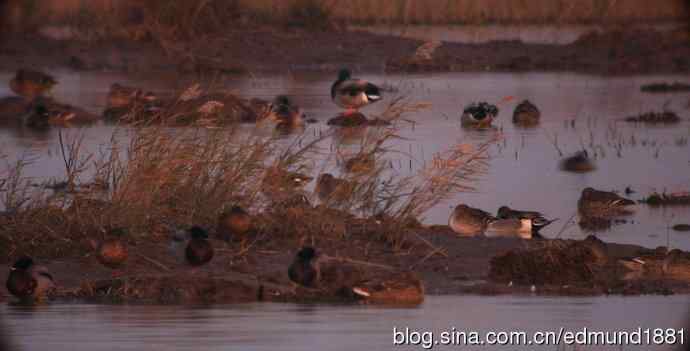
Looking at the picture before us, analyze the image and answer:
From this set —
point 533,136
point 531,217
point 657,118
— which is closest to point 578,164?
point 533,136

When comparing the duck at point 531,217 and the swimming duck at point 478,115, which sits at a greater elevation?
the swimming duck at point 478,115

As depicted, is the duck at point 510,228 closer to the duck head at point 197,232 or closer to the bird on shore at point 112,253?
the duck head at point 197,232

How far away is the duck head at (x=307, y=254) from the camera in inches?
388

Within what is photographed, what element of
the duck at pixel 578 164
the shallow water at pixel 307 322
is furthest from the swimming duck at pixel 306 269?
the duck at pixel 578 164

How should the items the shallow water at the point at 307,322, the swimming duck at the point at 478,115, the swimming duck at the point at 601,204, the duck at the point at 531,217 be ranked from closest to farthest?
the shallow water at the point at 307,322 < the duck at the point at 531,217 < the swimming duck at the point at 601,204 < the swimming duck at the point at 478,115

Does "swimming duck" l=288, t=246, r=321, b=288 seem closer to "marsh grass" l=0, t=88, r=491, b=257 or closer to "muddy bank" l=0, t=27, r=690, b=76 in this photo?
"marsh grass" l=0, t=88, r=491, b=257

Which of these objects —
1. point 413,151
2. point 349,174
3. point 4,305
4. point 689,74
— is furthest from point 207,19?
point 4,305

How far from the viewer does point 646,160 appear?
17.5 m

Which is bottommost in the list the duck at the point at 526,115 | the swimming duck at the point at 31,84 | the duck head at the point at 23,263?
the duck head at the point at 23,263

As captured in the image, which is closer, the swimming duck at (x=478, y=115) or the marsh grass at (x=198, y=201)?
the marsh grass at (x=198, y=201)

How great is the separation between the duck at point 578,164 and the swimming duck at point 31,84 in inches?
407

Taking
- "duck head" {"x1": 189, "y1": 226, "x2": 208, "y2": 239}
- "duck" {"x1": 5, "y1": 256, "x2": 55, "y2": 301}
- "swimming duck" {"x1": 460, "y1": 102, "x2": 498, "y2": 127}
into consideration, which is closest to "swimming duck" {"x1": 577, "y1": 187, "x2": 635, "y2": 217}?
"duck head" {"x1": 189, "y1": 226, "x2": 208, "y2": 239}

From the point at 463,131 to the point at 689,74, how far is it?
1048 cm

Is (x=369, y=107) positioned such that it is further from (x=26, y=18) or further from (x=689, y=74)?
(x=26, y=18)
